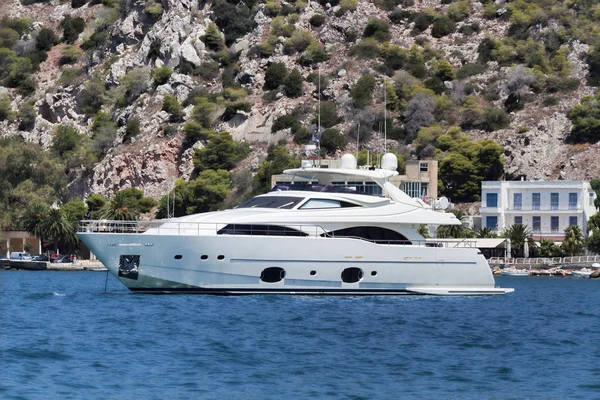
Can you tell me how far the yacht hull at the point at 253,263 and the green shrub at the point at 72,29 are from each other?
89.2m

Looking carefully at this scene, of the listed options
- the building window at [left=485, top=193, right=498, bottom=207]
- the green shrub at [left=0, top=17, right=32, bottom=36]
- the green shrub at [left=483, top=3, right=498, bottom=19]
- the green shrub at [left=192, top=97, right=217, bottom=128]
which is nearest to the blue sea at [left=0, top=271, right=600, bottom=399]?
the building window at [left=485, top=193, right=498, bottom=207]

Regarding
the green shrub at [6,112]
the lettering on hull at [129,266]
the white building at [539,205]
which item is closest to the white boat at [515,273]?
the white building at [539,205]

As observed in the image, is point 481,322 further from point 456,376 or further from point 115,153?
point 115,153

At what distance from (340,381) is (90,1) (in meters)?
116

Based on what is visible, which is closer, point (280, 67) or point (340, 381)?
point (340, 381)

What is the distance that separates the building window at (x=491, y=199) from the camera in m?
85.9

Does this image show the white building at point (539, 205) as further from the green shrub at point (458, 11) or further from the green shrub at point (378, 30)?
the green shrub at point (458, 11)

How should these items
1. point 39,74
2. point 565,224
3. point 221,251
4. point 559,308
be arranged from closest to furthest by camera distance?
1. point 221,251
2. point 559,308
3. point 565,224
4. point 39,74

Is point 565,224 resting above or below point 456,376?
above

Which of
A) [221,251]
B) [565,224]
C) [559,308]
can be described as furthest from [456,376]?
[565,224]

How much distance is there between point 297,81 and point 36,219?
30588 millimetres

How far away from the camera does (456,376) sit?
85.7 ft

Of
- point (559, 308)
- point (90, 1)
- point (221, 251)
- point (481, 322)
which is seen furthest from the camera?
point (90, 1)

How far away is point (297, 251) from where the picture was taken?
41.8 m
